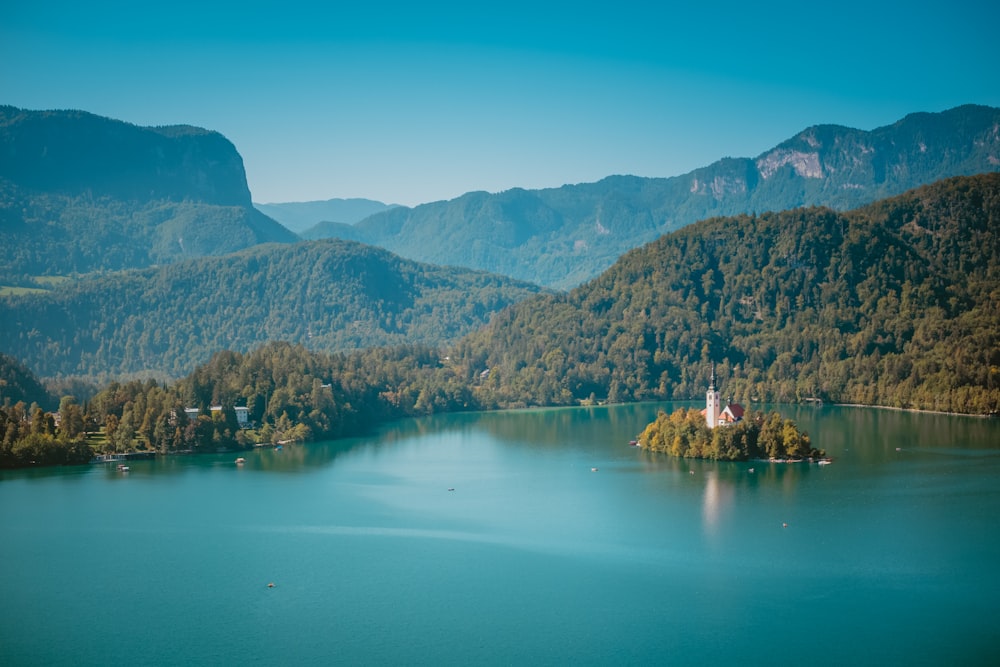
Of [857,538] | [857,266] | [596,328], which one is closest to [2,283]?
[596,328]

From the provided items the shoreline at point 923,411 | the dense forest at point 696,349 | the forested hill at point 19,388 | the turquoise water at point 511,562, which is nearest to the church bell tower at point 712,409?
the dense forest at point 696,349

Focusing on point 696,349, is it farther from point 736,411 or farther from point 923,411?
point 736,411

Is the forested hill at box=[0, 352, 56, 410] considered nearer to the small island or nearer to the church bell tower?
the small island

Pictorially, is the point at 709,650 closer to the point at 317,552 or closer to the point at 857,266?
the point at 317,552

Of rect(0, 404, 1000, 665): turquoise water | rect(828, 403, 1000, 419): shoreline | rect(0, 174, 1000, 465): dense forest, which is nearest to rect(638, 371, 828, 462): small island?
rect(0, 174, 1000, 465): dense forest

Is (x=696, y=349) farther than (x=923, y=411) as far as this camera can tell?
Yes

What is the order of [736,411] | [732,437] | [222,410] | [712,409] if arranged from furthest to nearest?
[222,410] → [712,409] → [736,411] → [732,437]

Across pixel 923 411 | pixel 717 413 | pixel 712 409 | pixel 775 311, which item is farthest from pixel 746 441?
pixel 775 311
